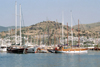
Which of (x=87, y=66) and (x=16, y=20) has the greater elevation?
(x=16, y=20)

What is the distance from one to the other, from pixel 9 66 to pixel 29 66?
427 cm

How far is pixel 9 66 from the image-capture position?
53.5 meters

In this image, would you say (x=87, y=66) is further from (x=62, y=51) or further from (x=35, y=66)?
(x=62, y=51)

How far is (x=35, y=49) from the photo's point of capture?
103 metres

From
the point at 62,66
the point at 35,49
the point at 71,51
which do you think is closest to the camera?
the point at 62,66

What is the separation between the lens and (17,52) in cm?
9831

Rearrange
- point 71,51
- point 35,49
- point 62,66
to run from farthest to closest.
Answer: point 35,49
point 71,51
point 62,66

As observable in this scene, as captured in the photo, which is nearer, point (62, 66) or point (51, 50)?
point (62, 66)

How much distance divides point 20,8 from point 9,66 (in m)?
51.2

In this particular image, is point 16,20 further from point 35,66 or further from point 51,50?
point 35,66

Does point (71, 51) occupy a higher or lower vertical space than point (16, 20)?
lower

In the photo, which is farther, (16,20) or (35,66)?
(16,20)

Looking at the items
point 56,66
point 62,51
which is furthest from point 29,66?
point 62,51

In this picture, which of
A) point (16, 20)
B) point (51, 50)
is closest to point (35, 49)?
point (51, 50)
